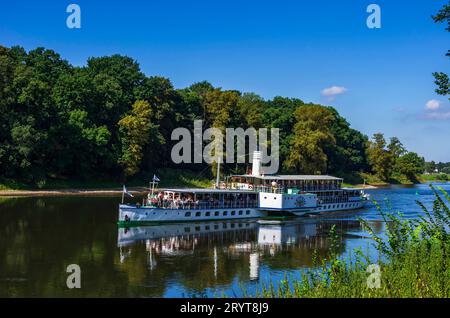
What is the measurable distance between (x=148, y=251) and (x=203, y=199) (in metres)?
22.1

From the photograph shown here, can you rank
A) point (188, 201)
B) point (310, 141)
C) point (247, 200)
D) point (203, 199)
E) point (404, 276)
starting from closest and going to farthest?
point (404, 276), point (188, 201), point (203, 199), point (247, 200), point (310, 141)

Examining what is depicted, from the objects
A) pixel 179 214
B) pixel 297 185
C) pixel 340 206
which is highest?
pixel 297 185

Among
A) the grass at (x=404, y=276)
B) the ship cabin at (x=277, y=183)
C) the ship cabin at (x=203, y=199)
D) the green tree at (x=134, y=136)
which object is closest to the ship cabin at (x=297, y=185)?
the ship cabin at (x=277, y=183)

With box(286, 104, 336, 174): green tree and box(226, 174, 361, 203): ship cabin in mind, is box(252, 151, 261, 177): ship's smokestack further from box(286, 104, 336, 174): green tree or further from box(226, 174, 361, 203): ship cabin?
box(286, 104, 336, 174): green tree

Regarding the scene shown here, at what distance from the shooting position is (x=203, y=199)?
67.1 m

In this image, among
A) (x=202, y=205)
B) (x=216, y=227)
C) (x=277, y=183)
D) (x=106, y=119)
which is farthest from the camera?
(x=106, y=119)

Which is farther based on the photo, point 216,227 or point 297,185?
point 297,185

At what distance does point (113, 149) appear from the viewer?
107m

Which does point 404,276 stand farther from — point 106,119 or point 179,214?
point 106,119

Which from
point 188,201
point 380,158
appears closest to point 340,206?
point 188,201
